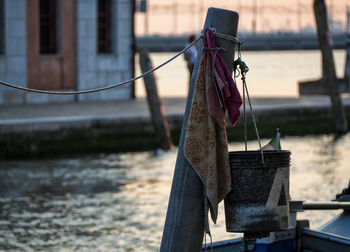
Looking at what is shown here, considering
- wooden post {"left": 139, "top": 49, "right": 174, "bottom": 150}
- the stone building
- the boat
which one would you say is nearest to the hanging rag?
the boat

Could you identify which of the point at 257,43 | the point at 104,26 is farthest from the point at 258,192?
the point at 257,43

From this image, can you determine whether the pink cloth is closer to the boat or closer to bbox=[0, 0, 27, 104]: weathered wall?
the boat

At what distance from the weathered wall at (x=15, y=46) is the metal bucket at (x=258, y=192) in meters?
17.4

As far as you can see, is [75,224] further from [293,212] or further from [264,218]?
[264,218]

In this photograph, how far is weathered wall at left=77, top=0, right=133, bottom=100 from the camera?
23.6 meters

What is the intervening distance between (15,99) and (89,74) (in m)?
2.33

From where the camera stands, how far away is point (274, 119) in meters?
18.6

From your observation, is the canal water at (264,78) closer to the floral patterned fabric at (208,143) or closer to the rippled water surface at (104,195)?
the rippled water surface at (104,195)

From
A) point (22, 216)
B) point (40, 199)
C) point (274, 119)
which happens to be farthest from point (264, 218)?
point (274, 119)

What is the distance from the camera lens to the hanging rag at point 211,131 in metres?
5.34

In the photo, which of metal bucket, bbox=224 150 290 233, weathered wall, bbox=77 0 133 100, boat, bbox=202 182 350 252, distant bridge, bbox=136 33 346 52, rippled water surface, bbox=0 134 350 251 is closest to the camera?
metal bucket, bbox=224 150 290 233

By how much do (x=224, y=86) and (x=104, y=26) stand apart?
1953cm

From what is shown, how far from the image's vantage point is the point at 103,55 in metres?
24.1

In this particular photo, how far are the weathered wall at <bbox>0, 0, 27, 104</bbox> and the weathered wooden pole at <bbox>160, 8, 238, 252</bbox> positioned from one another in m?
17.1
